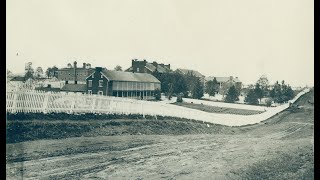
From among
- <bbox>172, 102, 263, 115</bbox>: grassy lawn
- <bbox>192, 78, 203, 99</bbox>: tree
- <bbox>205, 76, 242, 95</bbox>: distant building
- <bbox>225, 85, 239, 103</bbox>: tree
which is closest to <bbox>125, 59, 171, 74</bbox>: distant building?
<bbox>192, 78, 203, 99</bbox>: tree

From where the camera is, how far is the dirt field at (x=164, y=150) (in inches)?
324

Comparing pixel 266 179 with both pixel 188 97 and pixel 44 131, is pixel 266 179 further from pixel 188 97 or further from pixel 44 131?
pixel 44 131

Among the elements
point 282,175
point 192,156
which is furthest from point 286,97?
point 192,156

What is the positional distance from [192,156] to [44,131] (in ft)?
17.5

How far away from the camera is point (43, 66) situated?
32.8 feet

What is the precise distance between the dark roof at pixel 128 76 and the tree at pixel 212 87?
7.01 ft

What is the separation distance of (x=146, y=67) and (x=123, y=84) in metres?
1.14

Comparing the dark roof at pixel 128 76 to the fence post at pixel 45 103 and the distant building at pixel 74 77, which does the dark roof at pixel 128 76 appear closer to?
the distant building at pixel 74 77

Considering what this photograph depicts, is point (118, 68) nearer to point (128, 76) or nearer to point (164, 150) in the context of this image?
point (128, 76)

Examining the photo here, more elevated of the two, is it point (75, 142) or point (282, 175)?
point (75, 142)

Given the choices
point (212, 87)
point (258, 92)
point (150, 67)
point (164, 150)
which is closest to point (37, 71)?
point (150, 67)

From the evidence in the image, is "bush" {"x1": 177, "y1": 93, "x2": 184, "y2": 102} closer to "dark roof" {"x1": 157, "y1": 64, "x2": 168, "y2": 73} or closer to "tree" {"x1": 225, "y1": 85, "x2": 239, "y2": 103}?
"dark roof" {"x1": 157, "y1": 64, "x2": 168, "y2": 73}
